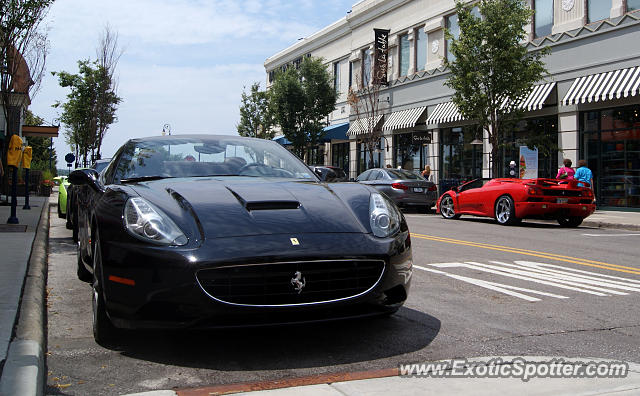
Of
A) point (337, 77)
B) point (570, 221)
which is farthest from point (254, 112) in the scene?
point (570, 221)

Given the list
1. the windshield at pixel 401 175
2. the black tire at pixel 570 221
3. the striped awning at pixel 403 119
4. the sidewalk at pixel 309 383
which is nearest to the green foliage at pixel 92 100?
the striped awning at pixel 403 119

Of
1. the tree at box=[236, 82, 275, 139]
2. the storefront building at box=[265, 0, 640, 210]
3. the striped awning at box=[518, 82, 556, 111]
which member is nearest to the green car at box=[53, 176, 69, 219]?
the storefront building at box=[265, 0, 640, 210]

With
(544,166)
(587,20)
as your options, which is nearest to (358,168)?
(544,166)

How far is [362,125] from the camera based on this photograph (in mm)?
36531

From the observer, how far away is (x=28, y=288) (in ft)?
18.6

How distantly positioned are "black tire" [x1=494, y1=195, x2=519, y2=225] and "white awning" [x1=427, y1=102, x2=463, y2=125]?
12.0m

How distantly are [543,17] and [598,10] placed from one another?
2798 millimetres

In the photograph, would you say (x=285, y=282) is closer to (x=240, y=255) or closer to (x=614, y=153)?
(x=240, y=255)

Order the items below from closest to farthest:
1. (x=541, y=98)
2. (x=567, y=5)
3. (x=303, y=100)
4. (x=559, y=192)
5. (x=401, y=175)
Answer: (x=559, y=192) → (x=401, y=175) → (x=567, y=5) → (x=541, y=98) → (x=303, y=100)

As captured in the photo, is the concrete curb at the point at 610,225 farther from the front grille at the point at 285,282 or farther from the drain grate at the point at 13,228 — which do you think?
the front grille at the point at 285,282

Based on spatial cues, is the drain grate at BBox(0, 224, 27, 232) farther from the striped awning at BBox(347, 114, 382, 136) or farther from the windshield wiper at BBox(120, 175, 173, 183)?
the striped awning at BBox(347, 114, 382, 136)

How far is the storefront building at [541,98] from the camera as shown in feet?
66.9

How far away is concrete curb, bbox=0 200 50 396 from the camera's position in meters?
3.14

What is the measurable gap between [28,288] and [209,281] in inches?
112
